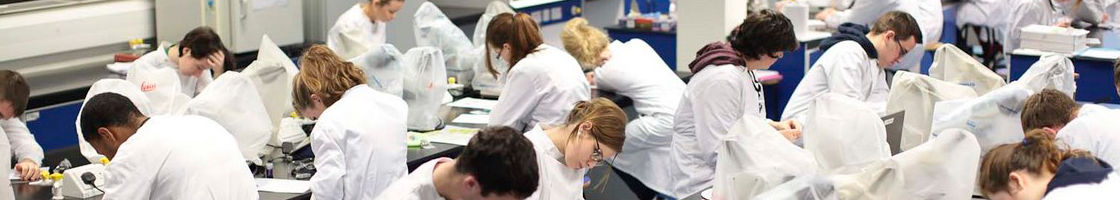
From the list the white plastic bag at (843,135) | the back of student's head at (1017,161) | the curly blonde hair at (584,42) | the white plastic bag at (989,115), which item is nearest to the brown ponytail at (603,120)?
the white plastic bag at (843,135)

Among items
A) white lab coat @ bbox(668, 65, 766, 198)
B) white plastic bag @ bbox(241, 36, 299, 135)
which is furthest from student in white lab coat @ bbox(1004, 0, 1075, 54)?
white plastic bag @ bbox(241, 36, 299, 135)

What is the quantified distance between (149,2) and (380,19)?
1.49m

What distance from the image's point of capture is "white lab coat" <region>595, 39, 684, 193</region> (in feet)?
20.6

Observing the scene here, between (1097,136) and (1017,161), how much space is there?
49.6 inches

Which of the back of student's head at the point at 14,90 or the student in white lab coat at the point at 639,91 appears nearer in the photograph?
the back of student's head at the point at 14,90

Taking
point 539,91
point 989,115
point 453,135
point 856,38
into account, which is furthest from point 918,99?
point 453,135

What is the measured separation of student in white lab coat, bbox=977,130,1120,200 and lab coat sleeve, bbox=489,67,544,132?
233 centimetres

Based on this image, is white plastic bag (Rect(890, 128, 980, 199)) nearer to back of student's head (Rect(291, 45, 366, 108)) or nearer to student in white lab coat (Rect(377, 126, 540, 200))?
student in white lab coat (Rect(377, 126, 540, 200))

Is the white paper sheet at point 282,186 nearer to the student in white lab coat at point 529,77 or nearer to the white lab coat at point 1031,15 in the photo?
the student in white lab coat at point 529,77

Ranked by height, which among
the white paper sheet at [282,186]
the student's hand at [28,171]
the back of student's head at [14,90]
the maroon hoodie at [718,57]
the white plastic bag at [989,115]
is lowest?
the white paper sheet at [282,186]

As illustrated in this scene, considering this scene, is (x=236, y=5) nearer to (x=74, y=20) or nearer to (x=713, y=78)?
(x=74, y=20)

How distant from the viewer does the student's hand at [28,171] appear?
16.5 ft

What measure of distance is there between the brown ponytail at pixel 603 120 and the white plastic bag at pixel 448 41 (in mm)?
3525

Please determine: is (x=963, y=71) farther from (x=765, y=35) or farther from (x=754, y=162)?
(x=754, y=162)
